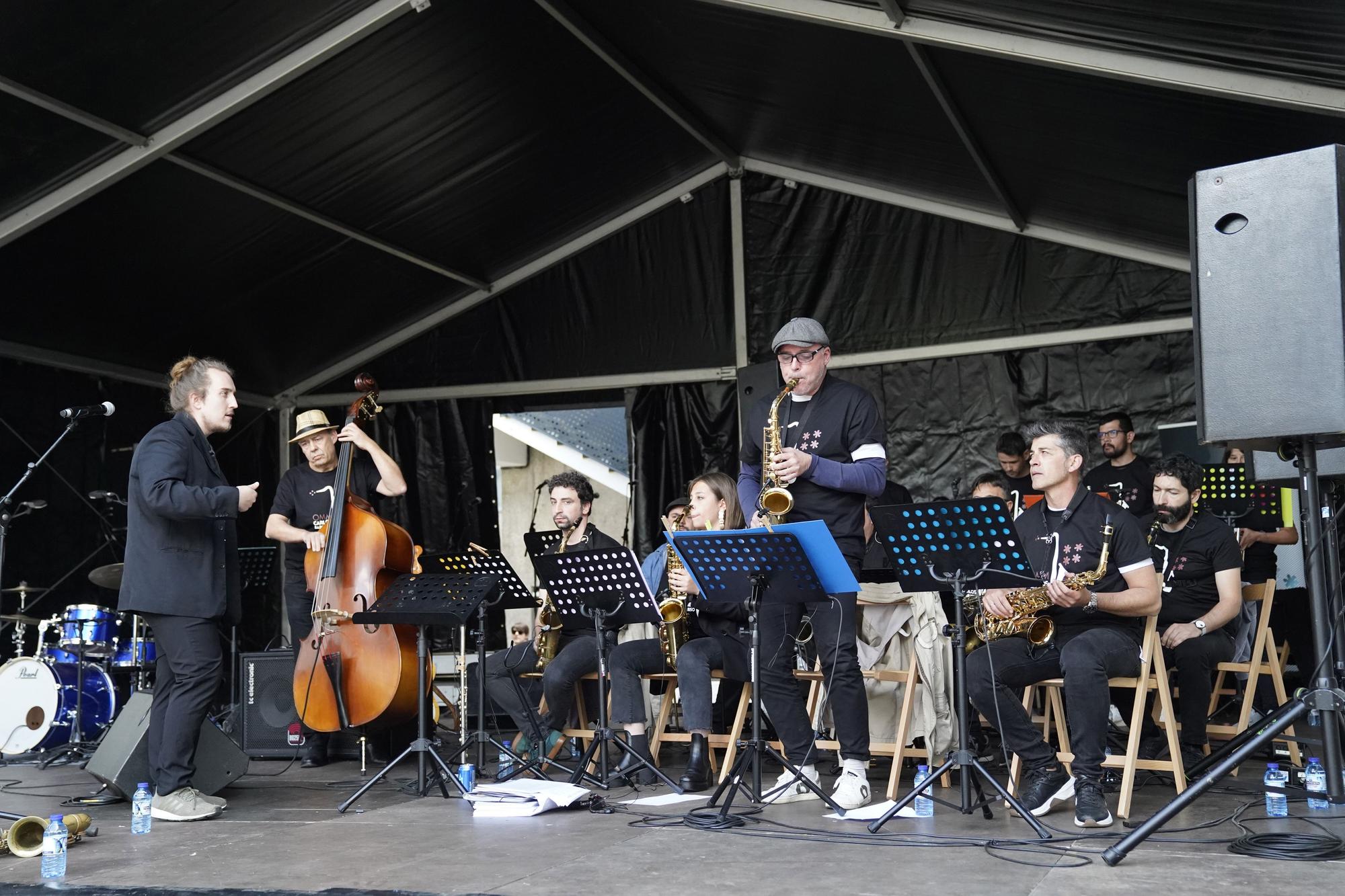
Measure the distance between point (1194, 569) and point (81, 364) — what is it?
7.03 m

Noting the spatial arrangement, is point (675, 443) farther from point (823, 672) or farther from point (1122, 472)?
point (823, 672)

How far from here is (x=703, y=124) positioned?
8617 mm

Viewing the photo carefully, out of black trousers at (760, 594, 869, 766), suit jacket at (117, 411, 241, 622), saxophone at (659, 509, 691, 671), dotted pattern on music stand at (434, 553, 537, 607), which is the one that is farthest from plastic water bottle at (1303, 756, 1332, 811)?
suit jacket at (117, 411, 241, 622)

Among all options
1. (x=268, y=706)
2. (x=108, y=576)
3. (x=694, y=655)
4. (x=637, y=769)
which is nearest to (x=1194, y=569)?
(x=694, y=655)

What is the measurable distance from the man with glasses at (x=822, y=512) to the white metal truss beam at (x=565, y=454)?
328 inches

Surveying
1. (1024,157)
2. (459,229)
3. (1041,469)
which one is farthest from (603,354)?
(1041,469)

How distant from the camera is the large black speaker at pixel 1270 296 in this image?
3.20 metres

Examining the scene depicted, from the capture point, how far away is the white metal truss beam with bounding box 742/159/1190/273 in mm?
7934

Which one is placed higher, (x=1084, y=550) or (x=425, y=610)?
(x=1084, y=550)

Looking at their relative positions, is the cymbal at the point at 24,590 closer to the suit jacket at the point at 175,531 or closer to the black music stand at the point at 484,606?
the suit jacket at the point at 175,531

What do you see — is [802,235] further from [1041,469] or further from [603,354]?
[1041,469]

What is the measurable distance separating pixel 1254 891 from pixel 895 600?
238cm

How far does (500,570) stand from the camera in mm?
5258

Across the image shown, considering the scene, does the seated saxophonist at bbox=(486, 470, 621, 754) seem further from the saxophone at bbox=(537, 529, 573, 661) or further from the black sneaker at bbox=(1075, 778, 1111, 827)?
the black sneaker at bbox=(1075, 778, 1111, 827)
